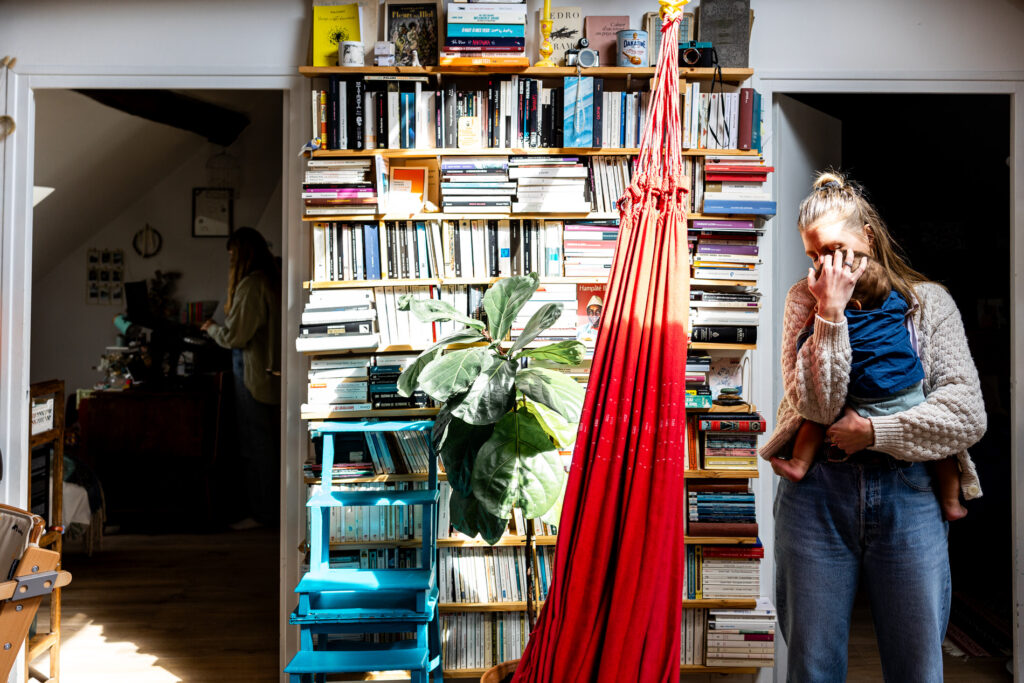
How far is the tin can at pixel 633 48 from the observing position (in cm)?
265

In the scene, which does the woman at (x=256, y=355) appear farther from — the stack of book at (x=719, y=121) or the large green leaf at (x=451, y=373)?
the stack of book at (x=719, y=121)

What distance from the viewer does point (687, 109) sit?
106 inches

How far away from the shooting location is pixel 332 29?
8.87 feet

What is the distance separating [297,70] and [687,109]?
135 centimetres

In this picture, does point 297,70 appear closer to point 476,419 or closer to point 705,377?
point 476,419

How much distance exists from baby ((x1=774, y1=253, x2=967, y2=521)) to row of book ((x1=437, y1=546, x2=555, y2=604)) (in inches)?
49.6

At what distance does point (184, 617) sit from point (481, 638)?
5.18 feet

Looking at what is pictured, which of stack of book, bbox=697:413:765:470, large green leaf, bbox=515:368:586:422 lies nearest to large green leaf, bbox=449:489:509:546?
large green leaf, bbox=515:368:586:422

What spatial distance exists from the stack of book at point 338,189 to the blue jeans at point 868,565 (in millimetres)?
1641

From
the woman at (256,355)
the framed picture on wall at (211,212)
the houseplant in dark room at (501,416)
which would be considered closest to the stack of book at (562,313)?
the houseplant in dark room at (501,416)

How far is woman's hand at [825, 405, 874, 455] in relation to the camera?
5.09 ft

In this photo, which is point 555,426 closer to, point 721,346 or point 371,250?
point 721,346

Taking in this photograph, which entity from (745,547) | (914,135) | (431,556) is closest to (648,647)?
(431,556)

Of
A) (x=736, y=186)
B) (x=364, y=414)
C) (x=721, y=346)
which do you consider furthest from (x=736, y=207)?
(x=364, y=414)
